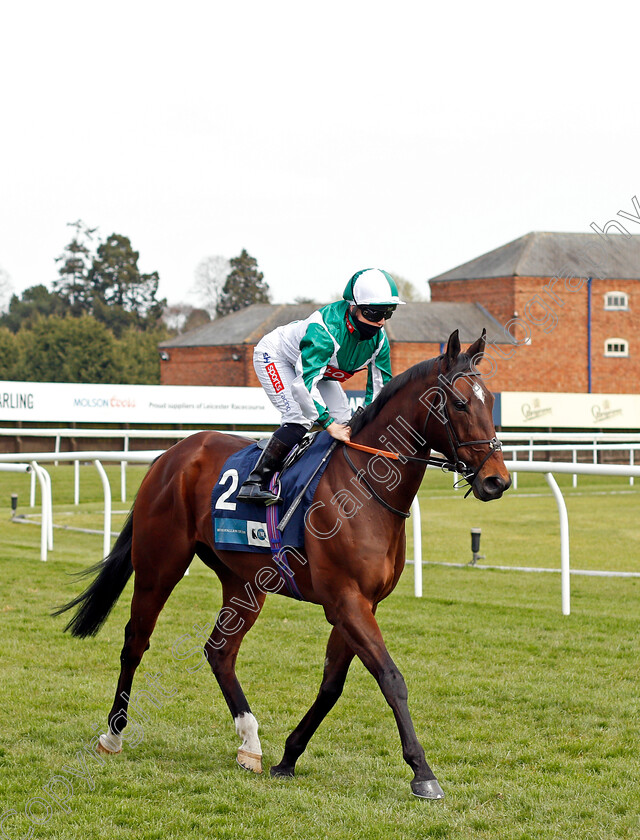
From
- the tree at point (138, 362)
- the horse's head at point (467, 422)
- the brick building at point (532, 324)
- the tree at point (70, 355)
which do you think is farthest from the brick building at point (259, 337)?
the horse's head at point (467, 422)

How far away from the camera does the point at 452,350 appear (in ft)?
10.9

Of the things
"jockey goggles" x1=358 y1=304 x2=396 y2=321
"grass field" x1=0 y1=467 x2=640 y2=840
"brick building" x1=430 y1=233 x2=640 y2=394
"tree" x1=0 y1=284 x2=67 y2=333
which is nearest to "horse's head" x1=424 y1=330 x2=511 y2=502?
"jockey goggles" x1=358 y1=304 x2=396 y2=321

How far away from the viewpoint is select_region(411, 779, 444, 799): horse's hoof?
313cm

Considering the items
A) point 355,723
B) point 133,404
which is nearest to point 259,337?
point 133,404

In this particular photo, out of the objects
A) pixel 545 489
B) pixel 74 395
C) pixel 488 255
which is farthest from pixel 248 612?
pixel 488 255

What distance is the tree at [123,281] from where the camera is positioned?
Answer: 6369 centimetres

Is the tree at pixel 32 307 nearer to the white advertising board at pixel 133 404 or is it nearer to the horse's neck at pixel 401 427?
the white advertising board at pixel 133 404

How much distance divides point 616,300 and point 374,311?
37.1 m

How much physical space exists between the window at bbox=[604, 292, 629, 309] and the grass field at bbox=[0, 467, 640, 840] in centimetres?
3268

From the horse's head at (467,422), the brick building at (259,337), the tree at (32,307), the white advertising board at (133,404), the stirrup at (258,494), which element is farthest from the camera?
the tree at (32,307)

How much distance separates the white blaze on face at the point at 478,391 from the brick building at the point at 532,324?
32824 mm

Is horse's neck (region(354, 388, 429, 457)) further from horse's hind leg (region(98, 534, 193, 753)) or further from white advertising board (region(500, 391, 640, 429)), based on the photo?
white advertising board (region(500, 391, 640, 429))

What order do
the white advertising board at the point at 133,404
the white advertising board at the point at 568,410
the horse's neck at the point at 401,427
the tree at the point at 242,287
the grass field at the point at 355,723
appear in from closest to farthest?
the grass field at the point at 355,723, the horse's neck at the point at 401,427, the white advertising board at the point at 133,404, the white advertising board at the point at 568,410, the tree at the point at 242,287

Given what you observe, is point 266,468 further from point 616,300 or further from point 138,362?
point 138,362
